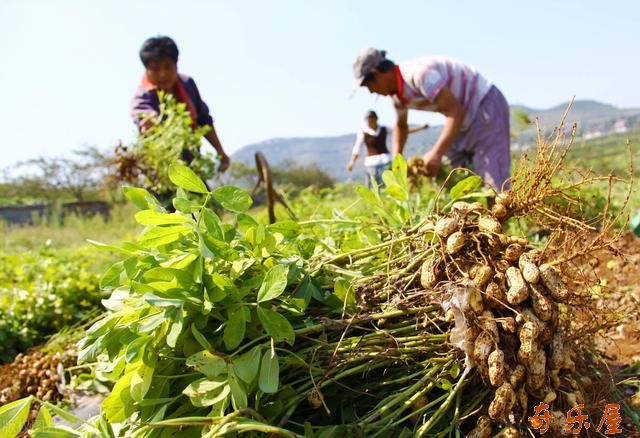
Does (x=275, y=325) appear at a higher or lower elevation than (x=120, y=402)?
higher

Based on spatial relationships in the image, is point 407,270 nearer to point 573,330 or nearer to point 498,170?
point 573,330

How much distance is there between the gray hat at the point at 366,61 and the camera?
333cm

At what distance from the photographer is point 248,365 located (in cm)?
109

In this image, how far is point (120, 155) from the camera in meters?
2.85

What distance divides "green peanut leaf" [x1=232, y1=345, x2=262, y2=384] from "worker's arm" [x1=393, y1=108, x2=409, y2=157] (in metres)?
3.13

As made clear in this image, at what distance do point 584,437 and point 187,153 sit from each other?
110 inches

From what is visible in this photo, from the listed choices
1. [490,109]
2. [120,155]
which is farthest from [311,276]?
[490,109]

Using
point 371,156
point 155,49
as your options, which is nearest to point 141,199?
point 155,49

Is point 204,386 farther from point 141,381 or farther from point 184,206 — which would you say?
point 184,206

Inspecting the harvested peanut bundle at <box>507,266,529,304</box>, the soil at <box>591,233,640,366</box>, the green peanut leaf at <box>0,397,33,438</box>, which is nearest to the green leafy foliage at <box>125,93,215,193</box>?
the green peanut leaf at <box>0,397,33,438</box>

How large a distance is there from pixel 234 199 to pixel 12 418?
67 centimetres

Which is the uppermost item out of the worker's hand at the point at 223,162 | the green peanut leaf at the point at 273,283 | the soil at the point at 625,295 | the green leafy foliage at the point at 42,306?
the worker's hand at the point at 223,162

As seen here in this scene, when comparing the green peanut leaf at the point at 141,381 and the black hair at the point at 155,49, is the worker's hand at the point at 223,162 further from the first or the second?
the green peanut leaf at the point at 141,381

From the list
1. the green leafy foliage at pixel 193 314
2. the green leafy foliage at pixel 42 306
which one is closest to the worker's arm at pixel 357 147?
the green leafy foliage at pixel 42 306
